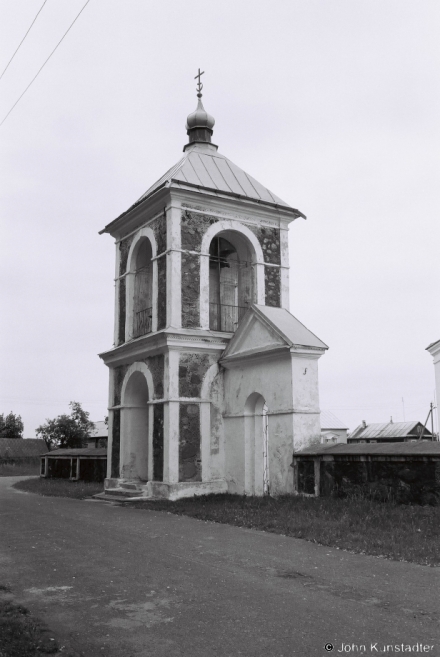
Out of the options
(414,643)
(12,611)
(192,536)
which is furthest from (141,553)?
(414,643)

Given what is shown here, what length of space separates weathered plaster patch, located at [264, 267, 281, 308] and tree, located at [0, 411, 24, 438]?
5762 cm

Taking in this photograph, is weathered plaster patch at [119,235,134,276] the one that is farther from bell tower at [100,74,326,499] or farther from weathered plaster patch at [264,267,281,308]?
weathered plaster patch at [264,267,281,308]

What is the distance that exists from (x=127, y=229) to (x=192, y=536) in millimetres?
12008

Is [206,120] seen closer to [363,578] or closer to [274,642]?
[363,578]

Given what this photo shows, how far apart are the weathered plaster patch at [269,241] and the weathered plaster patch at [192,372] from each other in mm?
3708

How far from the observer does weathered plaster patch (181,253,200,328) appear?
55.6 feet

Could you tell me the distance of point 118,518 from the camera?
12.3 m

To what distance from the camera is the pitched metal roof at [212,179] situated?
1773cm

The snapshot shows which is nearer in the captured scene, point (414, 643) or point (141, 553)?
point (414, 643)

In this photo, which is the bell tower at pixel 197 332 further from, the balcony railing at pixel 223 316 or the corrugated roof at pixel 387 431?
the corrugated roof at pixel 387 431

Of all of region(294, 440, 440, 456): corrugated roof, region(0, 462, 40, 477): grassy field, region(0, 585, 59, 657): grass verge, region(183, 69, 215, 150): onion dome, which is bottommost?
region(0, 462, 40, 477): grassy field

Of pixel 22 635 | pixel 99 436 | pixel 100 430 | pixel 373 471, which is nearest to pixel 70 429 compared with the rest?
pixel 99 436

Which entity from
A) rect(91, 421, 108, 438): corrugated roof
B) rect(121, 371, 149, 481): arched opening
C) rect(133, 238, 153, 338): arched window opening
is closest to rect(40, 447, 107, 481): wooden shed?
rect(121, 371, 149, 481): arched opening

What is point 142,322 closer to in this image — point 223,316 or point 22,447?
point 223,316
